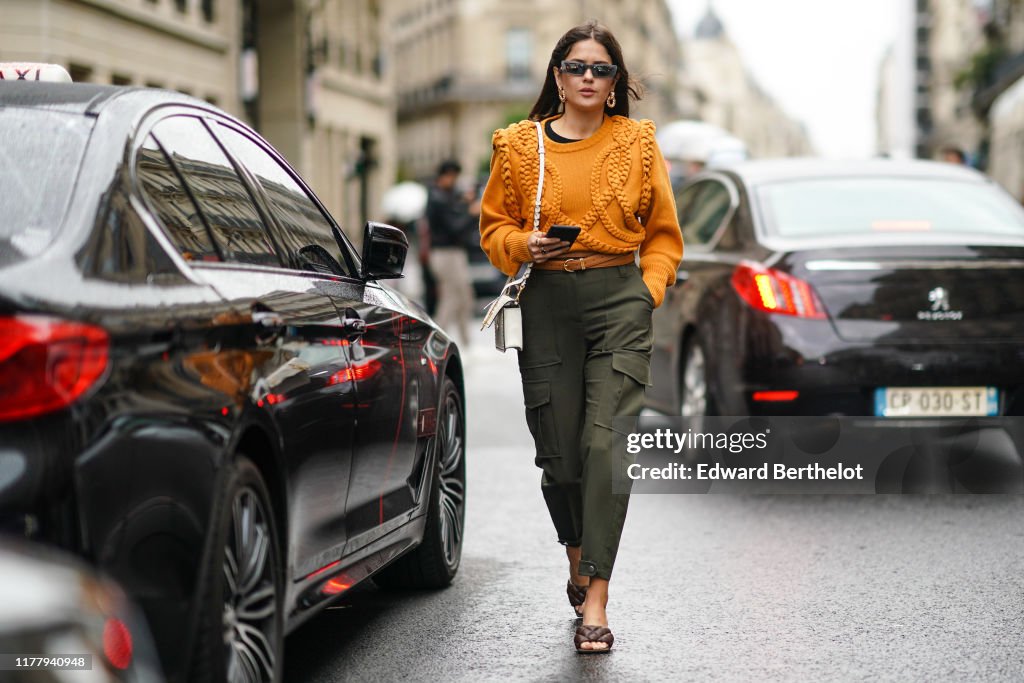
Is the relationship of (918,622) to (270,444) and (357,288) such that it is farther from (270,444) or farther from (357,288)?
(270,444)

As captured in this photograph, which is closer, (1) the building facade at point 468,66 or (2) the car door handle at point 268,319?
(2) the car door handle at point 268,319

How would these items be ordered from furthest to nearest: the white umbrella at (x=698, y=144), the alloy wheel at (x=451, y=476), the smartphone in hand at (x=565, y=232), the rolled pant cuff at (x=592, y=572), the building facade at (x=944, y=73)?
1. the building facade at (x=944, y=73)
2. the white umbrella at (x=698, y=144)
3. the alloy wheel at (x=451, y=476)
4. the rolled pant cuff at (x=592, y=572)
5. the smartphone in hand at (x=565, y=232)

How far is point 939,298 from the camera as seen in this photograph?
823cm

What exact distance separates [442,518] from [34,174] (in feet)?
9.27

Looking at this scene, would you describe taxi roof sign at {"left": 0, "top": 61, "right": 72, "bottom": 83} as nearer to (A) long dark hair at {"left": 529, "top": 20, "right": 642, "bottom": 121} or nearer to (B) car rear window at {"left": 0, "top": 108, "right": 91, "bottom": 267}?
(B) car rear window at {"left": 0, "top": 108, "right": 91, "bottom": 267}

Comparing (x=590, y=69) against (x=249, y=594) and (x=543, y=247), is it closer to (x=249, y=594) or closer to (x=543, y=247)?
(x=543, y=247)

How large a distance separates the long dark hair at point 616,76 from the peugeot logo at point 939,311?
9.48 ft

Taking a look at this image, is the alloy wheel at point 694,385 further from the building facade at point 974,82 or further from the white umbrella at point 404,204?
the white umbrella at point 404,204

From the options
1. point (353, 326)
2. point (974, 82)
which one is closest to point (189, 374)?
point (353, 326)

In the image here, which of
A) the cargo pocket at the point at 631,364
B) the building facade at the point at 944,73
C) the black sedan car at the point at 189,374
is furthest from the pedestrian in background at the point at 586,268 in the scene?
the building facade at the point at 944,73

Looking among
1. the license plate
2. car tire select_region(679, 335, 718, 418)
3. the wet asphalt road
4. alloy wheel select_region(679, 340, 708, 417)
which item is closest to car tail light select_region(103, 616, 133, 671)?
the wet asphalt road

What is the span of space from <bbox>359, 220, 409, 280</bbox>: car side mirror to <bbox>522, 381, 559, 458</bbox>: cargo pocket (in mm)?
574

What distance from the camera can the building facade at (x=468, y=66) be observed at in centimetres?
8638

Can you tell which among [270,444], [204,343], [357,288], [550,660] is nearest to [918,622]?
[550,660]
